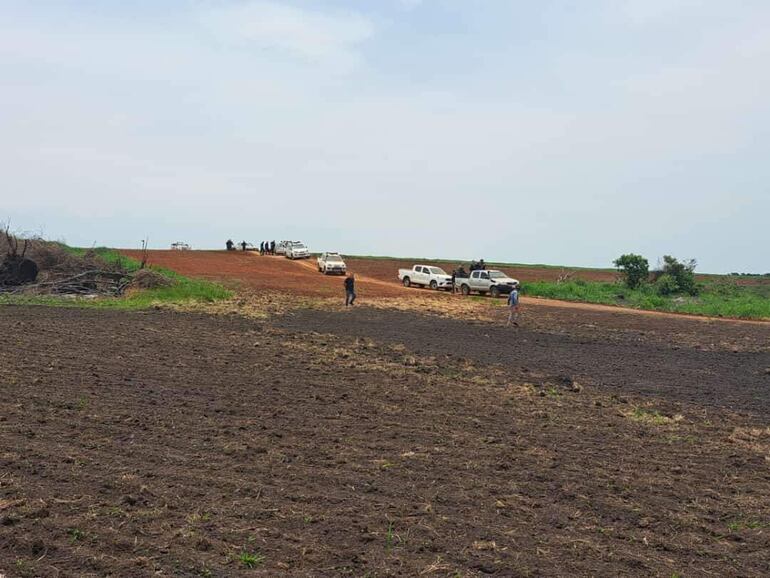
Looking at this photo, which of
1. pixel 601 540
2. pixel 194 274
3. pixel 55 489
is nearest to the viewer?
pixel 601 540

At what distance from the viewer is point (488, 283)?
130 ft

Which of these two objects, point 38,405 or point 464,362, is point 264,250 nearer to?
point 464,362

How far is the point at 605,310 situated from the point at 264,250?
44.8 m

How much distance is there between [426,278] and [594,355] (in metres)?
27.8

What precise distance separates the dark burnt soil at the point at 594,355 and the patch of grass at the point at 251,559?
9.29 m

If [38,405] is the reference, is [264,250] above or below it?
above

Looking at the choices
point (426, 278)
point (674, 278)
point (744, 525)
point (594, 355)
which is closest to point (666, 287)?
point (674, 278)

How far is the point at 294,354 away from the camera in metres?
15.5

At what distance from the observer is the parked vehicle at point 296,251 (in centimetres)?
6604

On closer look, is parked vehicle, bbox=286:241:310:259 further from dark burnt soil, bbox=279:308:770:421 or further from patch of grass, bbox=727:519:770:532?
patch of grass, bbox=727:519:770:532

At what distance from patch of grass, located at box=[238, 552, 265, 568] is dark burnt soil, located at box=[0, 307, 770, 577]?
0.07 feet

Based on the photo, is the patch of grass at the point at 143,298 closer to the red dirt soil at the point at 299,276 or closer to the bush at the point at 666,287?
the red dirt soil at the point at 299,276

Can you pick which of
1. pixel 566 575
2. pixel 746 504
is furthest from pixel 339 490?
pixel 746 504

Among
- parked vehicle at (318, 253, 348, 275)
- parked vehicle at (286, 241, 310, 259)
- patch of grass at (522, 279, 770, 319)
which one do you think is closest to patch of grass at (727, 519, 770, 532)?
patch of grass at (522, 279, 770, 319)
